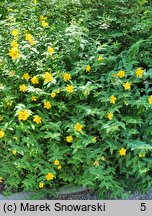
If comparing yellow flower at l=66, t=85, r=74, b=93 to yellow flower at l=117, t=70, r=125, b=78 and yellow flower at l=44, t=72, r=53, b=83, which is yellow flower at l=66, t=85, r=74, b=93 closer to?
yellow flower at l=44, t=72, r=53, b=83

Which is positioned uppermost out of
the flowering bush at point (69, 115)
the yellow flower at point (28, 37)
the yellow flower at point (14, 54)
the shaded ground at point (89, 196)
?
the yellow flower at point (28, 37)

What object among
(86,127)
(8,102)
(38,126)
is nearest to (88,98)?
Result: (86,127)

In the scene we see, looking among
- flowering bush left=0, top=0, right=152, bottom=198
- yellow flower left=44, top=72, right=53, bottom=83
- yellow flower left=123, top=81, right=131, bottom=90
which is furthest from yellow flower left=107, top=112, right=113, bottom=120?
yellow flower left=44, top=72, right=53, bottom=83

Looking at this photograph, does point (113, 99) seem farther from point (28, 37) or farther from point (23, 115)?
point (28, 37)

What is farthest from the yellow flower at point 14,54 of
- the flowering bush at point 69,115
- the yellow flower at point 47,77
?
the yellow flower at point 47,77

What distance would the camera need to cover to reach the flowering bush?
2.44 meters

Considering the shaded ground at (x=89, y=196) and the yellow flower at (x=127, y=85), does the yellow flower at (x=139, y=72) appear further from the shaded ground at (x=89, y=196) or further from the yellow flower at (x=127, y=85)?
the shaded ground at (x=89, y=196)

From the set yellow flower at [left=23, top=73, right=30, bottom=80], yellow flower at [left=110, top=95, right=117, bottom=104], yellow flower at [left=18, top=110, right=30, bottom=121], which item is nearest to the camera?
yellow flower at [left=18, top=110, right=30, bottom=121]

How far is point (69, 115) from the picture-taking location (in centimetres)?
262

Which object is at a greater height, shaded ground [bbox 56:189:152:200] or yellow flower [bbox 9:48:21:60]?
yellow flower [bbox 9:48:21:60]

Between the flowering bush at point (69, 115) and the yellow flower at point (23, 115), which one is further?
the flowering bush at point (69, 115)

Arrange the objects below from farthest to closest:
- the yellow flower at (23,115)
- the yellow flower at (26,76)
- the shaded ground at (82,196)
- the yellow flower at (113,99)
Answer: the shaded ground at (82,196)
the yellow flower at (26,76)
the yellow flower at (113,99)
the yellow flower at (23,115)

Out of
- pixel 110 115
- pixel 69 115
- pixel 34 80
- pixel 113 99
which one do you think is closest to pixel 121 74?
pixel 113 99

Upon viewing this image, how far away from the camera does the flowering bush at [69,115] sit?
7.99 ft
